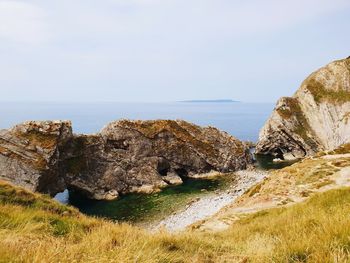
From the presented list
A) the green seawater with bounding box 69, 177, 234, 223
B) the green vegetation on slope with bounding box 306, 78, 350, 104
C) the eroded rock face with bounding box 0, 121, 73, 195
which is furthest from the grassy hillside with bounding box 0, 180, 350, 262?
the green vegetation on slope with bounding box 306, 78, 350, 104

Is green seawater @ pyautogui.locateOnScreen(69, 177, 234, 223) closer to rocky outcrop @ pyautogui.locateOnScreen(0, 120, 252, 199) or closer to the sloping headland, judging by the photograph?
rocky outcrop @ pyautogui.locateOnScreen(0, 120, 252, 199)

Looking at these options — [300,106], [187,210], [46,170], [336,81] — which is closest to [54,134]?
[46,170]

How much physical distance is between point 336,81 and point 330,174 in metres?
94.7

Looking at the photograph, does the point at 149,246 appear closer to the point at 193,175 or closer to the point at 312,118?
the point at 193,175

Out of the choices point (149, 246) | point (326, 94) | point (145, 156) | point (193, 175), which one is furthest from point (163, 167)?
point (149, 246)

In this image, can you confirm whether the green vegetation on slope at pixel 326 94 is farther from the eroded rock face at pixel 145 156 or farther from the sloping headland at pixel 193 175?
the eroded rock face at pixel 145 156

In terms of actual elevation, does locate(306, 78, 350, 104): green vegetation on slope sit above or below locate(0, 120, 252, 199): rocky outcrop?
above

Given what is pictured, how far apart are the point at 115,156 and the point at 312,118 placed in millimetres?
66444

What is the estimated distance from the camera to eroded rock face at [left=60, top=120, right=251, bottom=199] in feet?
225

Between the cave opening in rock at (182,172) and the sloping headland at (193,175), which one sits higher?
the sloping headland at (193,175)

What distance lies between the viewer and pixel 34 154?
58156mm

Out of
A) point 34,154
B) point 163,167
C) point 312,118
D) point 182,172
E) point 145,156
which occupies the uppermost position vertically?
point 312,118

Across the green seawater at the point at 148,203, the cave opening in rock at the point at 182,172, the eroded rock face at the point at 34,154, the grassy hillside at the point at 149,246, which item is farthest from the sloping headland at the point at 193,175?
the green seawater at the point at 148,203

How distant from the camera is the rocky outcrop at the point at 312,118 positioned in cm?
10169
